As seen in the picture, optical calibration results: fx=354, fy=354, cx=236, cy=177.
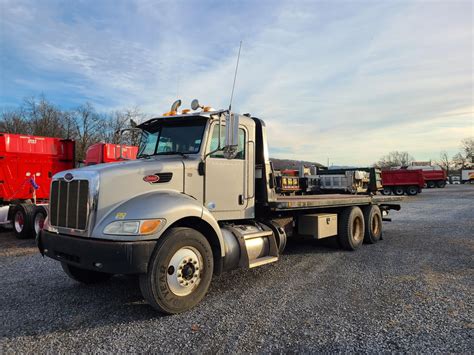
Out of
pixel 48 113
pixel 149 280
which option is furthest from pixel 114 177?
pixel 48 113

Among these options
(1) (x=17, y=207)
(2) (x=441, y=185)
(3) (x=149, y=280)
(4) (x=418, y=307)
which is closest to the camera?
(3) (x=149, y=280)

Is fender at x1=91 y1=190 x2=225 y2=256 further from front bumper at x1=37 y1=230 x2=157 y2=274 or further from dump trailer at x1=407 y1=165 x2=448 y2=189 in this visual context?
dump trailer at x1=407 y1=165 x2=448 y2=189

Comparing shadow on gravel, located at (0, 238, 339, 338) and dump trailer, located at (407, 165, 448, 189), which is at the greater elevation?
dump trailer, located at (407, 165, 448, 189)

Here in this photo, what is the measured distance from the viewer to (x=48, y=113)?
148 ft

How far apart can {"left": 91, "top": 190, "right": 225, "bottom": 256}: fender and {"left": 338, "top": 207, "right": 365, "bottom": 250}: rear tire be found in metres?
4.63

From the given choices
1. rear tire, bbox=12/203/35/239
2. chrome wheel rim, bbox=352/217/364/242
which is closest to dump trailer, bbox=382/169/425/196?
chrome wheel rim, bbox=352/217/364/242

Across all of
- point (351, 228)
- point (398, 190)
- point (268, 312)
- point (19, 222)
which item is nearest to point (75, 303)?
point (268, 312)

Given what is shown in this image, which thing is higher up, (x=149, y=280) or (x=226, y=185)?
(x=226, y=185)

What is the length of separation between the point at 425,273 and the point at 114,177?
5309 mm

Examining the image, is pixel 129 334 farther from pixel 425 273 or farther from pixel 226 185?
pixel 425 273

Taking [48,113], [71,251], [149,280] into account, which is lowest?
[149,280]

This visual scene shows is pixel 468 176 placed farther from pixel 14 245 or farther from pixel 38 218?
pixel 14 245

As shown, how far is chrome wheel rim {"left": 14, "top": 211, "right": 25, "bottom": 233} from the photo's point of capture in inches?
387

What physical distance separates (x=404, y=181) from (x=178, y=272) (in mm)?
39395
